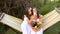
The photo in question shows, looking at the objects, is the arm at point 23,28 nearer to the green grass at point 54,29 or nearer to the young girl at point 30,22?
the young girl at point 30,22

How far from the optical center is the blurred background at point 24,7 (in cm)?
140

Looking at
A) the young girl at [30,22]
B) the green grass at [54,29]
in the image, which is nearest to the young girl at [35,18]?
the young girl at [30,22]

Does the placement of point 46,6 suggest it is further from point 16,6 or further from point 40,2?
point 16,6

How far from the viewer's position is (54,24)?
1.42 m

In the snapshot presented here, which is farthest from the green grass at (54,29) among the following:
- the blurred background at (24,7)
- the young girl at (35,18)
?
the young girl at (35,18)

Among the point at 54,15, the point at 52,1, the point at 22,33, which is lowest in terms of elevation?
the point at 22,33

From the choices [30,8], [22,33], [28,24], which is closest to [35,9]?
[30,8]

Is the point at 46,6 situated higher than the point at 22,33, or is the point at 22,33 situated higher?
the point at 46,6

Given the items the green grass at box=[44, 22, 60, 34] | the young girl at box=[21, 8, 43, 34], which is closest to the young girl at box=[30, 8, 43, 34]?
the young girl at box=[21, 8, 43, 34]

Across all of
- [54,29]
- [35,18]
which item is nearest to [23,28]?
[35,18]

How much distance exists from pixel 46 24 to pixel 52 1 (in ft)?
0.73

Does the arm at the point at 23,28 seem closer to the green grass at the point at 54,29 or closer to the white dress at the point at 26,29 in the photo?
the white dress at the point at 26,29

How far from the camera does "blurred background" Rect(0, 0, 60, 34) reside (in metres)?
1.40

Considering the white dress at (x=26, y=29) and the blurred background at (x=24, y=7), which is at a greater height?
the blurred background at (x=24, y=7)
